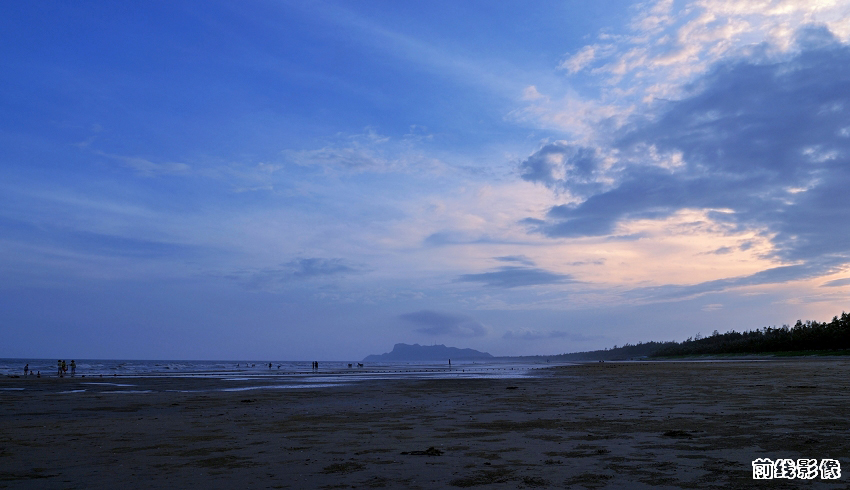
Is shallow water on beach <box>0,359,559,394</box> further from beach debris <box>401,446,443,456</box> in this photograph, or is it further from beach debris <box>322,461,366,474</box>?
beach debris <box>322,461,366,474</box>

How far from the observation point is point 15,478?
27.3ft

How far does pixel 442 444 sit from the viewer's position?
10.4m

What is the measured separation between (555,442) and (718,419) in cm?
469

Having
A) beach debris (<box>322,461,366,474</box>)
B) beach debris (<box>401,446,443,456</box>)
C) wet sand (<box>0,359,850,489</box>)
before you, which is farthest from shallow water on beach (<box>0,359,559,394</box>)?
beach debris (<box>322,461,366,474</box>)

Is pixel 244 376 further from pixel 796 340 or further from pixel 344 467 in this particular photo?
pixel 796 340

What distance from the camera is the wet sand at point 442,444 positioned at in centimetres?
754

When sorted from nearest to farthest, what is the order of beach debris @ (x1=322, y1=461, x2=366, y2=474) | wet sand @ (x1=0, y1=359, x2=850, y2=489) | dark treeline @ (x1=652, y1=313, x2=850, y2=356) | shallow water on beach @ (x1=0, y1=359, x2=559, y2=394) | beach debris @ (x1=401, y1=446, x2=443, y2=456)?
wet sand @ (x1=0, y1=359, x2=850, y2=489) < beach debris @ (x1=322, y1=461, x2=366, y2=474) < beach debris @ (x1=401, y1=446, x2=443, y2=456) < shallow water on beach @ (x1=0, y1=359, x2=559, y2=394) < dark treeline @ (x1=652, y1=313, x2=850, y2=356)

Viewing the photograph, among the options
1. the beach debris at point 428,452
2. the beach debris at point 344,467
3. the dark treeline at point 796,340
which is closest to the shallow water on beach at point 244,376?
the beach debris at point 428,452

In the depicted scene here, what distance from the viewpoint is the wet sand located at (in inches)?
297

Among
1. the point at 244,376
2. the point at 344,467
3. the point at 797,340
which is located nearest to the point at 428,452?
the point at 344,467

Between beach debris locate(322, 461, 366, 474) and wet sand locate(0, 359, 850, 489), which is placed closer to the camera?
wet sand locate(0, 359, 850, 489)

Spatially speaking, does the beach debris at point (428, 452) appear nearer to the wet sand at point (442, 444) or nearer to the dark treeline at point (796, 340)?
the wet sand at point (442, 444)

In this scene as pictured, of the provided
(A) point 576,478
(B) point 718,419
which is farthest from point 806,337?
(A) point 576,478

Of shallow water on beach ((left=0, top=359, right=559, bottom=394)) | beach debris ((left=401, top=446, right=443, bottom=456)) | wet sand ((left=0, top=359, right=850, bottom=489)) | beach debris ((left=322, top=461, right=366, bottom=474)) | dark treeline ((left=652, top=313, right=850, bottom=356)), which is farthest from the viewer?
dark treeline ((left=652, top=313, right=850, bottom=356))
